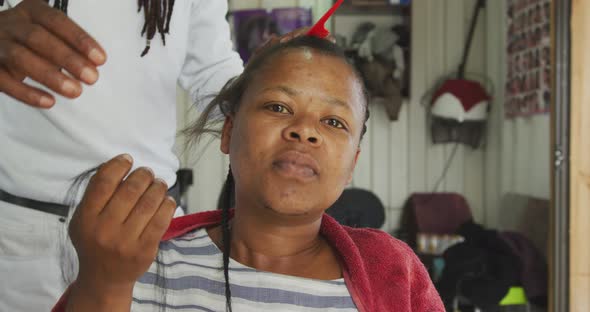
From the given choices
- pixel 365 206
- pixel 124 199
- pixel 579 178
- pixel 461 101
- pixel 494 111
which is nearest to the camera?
pixel 124 199

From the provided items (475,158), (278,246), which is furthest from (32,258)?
(475,158)

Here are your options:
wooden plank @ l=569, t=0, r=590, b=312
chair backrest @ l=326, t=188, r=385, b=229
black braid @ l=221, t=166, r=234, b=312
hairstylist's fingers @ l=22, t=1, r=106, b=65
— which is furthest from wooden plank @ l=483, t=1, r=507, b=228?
hairstylist's fingers @ l=22, t=1, r=106, b=65

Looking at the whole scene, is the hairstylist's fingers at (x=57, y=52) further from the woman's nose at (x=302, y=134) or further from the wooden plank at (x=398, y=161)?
the wooden plank at (x=398, y=161)

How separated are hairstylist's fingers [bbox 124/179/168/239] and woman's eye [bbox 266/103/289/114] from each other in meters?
0.42

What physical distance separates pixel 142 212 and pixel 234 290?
1.36 ft

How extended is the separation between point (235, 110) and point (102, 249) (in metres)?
0.54

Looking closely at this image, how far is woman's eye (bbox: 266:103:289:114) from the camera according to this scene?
1.16 m

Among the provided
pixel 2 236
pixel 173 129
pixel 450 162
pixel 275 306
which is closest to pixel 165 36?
pixel 173 129

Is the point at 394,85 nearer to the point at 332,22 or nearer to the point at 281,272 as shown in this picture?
the point at 332,22

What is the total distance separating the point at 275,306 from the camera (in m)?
1.11

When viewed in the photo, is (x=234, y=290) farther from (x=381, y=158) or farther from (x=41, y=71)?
(x=381, y=158)

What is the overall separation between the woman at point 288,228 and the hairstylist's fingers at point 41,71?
383 mm

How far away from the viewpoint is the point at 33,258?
1.32m

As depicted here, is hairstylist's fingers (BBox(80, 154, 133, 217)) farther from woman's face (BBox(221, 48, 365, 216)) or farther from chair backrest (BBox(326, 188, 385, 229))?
chair backrest (BBox(326, 188, 385, 229))
